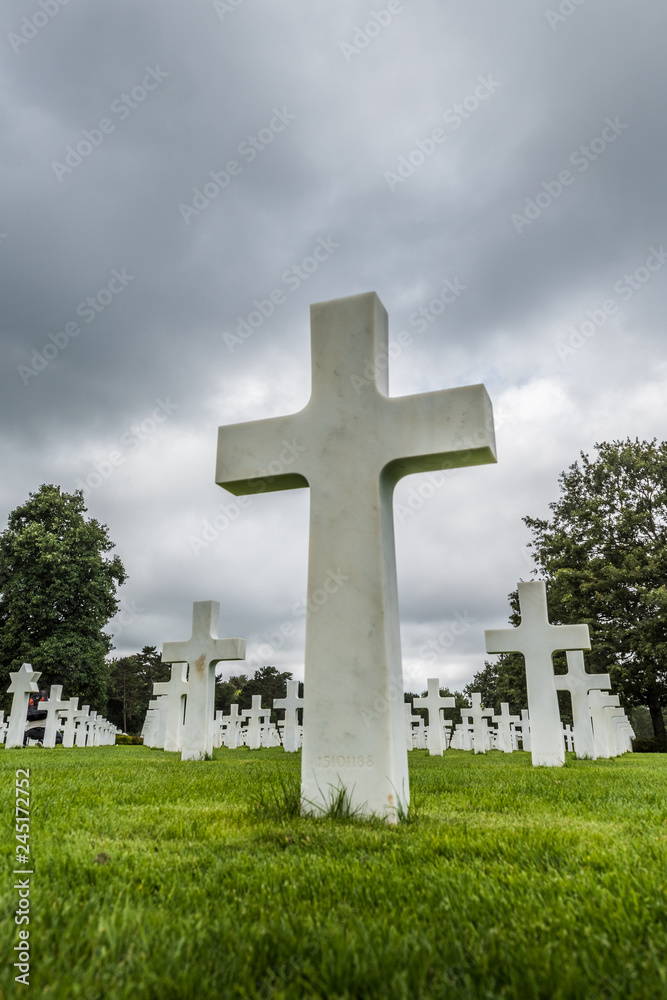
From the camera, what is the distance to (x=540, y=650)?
11.0m

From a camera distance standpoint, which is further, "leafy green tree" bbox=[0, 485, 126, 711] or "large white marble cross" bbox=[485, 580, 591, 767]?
"leafy green tree" bbox=[0, 485, 126, 711]

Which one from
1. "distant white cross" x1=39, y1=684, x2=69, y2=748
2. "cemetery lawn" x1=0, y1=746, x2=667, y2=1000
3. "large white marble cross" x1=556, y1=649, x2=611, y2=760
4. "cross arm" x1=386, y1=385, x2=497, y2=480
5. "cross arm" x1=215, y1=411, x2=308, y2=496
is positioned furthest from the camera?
"distant white cross" x1=39, y1=684, x2=69, y2=748

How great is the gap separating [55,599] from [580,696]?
2488cm

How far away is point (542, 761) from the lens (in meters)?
10.5

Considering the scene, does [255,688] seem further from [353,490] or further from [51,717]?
[353,490]

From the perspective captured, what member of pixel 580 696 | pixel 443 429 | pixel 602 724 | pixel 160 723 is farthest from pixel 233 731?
pixel 443 429

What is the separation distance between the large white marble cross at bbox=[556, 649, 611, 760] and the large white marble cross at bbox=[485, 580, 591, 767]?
216cm

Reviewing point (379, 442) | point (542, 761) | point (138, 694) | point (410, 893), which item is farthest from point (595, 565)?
point (138, 694)

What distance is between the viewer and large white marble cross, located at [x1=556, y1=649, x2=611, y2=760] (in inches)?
511

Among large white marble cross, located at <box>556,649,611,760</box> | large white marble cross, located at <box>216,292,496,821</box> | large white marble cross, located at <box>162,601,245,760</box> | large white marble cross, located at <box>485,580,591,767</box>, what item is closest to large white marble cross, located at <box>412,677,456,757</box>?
large white marble cross, located at <box>556,649,611,760</box>

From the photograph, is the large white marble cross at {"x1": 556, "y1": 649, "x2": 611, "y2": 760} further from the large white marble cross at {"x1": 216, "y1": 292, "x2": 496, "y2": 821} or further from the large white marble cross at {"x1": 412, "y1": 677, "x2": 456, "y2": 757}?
the large white marble cross at {"x1": 216, "y1": 292, "x2": 496, "y2": 821}

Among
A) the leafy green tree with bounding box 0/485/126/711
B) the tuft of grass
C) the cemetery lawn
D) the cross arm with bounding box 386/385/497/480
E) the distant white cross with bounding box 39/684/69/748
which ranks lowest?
the cemetery lawn

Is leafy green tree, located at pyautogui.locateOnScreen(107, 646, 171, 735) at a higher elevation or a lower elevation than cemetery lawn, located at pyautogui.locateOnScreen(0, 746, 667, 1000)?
higher

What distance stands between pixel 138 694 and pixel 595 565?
52.5m
